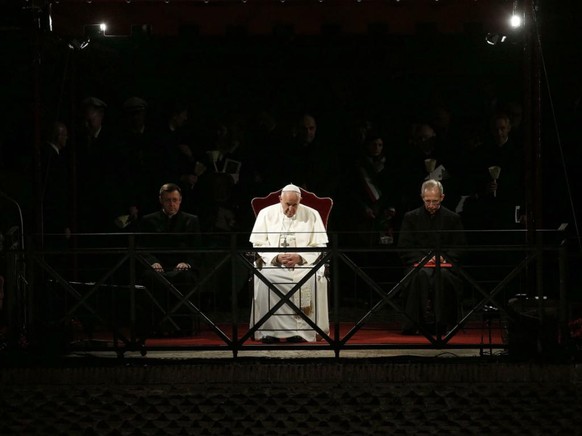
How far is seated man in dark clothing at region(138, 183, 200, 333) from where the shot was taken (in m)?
10.8

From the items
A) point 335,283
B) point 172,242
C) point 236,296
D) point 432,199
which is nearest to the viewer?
point 335,283

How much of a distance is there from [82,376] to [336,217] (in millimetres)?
3573

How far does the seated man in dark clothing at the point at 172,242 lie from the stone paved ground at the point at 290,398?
6.56 feet

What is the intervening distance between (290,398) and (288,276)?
76.2 inches

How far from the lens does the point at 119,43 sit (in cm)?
1221

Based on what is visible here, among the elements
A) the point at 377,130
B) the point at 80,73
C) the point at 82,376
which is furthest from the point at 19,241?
the point at 377,130

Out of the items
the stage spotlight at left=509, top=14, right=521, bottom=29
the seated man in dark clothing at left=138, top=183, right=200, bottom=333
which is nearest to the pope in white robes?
the seated man in dark clothing at left=138, top=183, right=200, bottom=333

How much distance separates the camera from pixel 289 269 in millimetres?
10336

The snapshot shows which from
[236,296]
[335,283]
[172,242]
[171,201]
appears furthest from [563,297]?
[172,242]

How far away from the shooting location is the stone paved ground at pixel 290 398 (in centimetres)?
855

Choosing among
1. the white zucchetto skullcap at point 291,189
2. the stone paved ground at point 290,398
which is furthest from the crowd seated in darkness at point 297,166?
the stone paved ground at point 290,398

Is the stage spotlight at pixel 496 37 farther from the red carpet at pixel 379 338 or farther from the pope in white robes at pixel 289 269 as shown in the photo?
the red carpet at pixel 379 338

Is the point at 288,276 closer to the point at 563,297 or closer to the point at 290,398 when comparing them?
the point at 290,398

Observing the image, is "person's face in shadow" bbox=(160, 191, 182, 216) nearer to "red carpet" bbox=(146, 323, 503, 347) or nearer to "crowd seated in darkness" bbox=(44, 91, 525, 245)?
"crowd seated in darkness" bbox=(44, 91, 525, 245)
